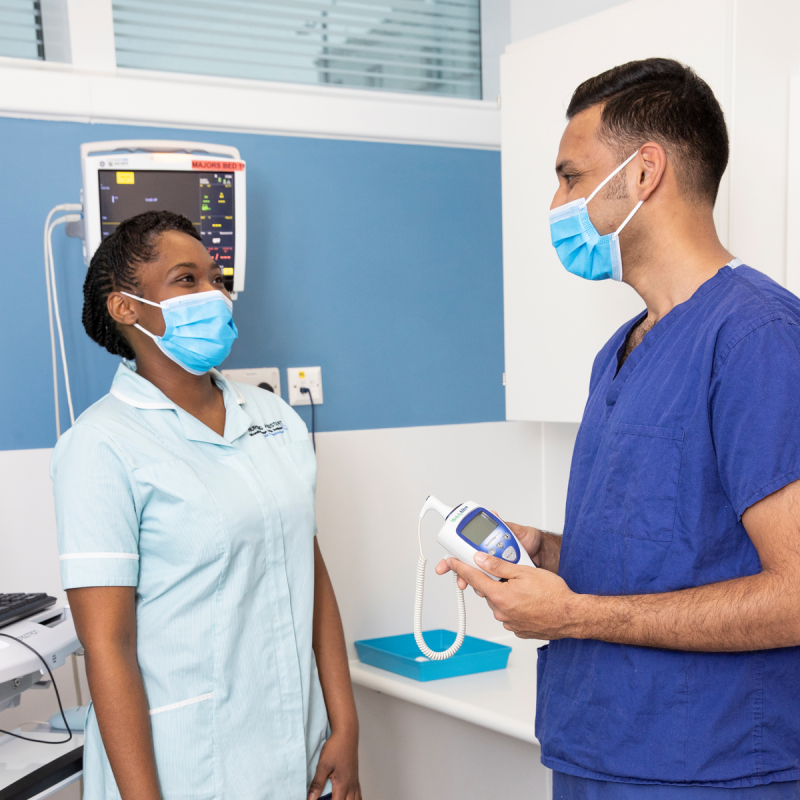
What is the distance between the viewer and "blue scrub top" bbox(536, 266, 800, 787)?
3.10ft

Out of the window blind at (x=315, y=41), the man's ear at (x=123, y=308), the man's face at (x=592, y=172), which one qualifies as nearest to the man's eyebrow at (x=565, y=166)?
the man's face at (x=592, y=172)

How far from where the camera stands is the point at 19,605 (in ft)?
4.64

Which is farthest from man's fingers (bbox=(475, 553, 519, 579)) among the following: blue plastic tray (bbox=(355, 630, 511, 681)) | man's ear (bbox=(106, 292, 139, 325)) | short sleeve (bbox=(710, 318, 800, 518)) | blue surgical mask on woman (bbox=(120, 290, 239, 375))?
blue plastic tray (bbox=(355, 630, 511, 681))

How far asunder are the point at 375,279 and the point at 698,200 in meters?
1.28

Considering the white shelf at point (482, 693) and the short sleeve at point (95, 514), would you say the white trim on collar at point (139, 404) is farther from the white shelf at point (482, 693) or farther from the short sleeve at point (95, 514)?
the white shelf at point (482, 693)

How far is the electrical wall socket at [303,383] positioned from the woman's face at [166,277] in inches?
27.4

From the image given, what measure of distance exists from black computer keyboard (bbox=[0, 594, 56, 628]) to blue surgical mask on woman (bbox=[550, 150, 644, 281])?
104 cm

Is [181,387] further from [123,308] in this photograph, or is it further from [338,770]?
[338,770]

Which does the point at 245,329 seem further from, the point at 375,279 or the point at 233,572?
the point at 233,572

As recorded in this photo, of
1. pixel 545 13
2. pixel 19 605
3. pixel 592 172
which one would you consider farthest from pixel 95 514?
pixel 545 13

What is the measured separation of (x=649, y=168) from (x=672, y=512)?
45cm

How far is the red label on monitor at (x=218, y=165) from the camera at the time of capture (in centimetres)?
176

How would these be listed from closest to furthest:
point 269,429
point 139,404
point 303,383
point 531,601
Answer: point 531,601, point 139,404, point 269,429, point 303,383

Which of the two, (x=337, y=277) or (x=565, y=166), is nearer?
Result: (x=565, y=166)
